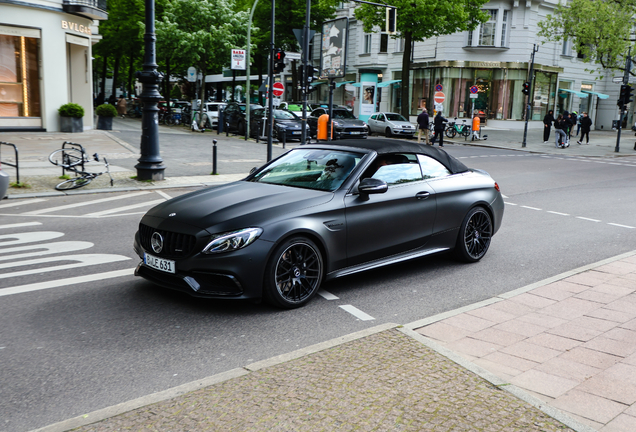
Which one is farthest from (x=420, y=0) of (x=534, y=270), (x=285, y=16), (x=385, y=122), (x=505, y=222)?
(x=534, y=270)

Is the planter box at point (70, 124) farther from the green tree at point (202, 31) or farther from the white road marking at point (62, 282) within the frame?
the white road marking at point (62, 282)

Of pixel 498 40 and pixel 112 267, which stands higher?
pixel 498 40

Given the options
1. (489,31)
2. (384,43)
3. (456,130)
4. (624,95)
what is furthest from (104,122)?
(489,31)

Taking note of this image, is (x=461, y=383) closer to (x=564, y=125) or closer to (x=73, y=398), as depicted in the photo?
(x=73, y=398)

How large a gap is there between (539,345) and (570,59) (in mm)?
46746

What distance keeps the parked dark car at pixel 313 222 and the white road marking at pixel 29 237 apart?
293cm

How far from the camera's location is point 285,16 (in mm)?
44469

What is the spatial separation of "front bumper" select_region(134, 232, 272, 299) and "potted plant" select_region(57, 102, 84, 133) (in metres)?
22.5

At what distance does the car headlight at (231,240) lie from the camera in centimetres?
501

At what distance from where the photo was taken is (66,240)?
7984 mm

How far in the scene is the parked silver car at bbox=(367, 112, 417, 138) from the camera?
33.8 meters

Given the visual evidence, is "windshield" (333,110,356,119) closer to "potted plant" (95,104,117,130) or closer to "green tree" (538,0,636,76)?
"potted plant" (95,104,117,130)

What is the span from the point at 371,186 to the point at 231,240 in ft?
4.99

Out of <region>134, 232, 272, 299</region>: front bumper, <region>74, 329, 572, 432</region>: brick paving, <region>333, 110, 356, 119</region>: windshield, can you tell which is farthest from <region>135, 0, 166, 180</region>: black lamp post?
<region>333, 110, 356, 119</region>: windshield
